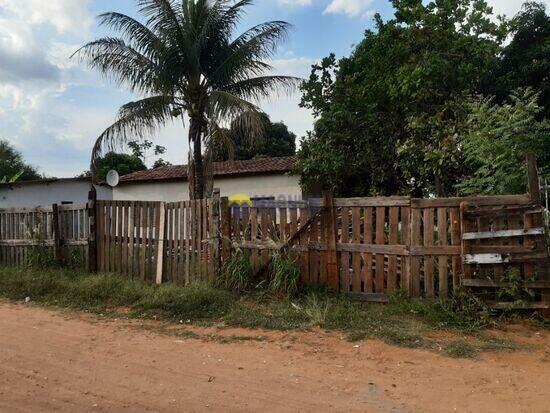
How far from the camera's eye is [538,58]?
13336 mm

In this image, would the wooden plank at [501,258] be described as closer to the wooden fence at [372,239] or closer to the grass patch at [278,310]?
the wooden fence at [372,239]

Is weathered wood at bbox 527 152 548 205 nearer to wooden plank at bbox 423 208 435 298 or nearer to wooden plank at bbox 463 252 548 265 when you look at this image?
wooden plank at bbox 463 252 548 265

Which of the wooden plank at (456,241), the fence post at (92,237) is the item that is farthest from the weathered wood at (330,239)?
the fence post at (92,237)

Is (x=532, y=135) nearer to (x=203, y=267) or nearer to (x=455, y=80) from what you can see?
(x=455, y=80)

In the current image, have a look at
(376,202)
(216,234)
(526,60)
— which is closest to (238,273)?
(216,234)

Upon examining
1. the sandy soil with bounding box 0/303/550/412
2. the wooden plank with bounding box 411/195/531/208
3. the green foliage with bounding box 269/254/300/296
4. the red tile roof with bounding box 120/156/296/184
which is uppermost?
the red tile roof with bounding box 120/156/296/184

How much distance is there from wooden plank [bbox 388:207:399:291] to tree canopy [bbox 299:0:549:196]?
3160 mm

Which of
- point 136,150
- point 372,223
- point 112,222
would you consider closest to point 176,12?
point 112,222

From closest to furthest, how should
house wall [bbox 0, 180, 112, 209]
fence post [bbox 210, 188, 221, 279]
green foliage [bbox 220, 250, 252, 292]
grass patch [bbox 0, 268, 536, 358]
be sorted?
grass patch [bbox 0, 268, 536, 358]
green foliage [bbox 220, 250, 252, 292]
fence post [bbox 210, 188, 221, 279]
house wall [bbox 0, 180, 112, 209]

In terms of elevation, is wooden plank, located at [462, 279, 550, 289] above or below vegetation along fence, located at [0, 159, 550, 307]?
below

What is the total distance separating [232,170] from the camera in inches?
813

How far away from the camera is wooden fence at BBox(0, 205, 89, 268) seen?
34.4 feet

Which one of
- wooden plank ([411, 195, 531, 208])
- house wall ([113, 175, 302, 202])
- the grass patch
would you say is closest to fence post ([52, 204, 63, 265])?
the grass patch

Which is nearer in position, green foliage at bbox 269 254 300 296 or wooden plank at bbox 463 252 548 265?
wooden plank at bbox 463 252 548 265
